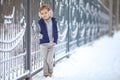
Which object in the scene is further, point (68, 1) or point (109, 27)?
point (109, 27)

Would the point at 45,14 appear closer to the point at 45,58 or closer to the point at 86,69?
the point at 45,58

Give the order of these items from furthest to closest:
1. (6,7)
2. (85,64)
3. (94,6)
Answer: (94,6) → (85,64) → (6,7)

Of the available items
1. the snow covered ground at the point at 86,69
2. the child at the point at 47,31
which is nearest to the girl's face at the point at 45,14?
the child at the point at 47,31

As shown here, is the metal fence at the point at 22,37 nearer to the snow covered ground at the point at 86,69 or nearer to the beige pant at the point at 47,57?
the beige pant at the point at 47,57

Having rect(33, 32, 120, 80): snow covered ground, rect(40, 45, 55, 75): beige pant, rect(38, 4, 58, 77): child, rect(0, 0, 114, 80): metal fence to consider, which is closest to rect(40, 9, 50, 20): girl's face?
rect(38, 4, 58, 77): child

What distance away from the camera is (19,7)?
7.29 m

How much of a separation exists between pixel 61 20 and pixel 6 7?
4.73 m

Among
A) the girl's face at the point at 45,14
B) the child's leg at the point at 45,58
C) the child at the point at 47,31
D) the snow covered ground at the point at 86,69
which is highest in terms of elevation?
the girl's face at the point at 45,14

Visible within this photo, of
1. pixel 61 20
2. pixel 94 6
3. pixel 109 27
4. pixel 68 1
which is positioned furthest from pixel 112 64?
pixel 109 27

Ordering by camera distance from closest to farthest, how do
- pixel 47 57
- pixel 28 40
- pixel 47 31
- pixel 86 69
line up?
pixel 28 40, pixel 47 31, pixel 47 57, pixel 86 69

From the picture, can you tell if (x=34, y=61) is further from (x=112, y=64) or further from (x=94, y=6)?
(x=94, y=6)

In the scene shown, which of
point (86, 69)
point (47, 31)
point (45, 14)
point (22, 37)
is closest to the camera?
point (22, 37)

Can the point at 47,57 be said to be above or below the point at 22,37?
below

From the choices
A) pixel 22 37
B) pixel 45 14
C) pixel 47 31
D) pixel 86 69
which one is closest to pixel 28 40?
pixel 22 37
